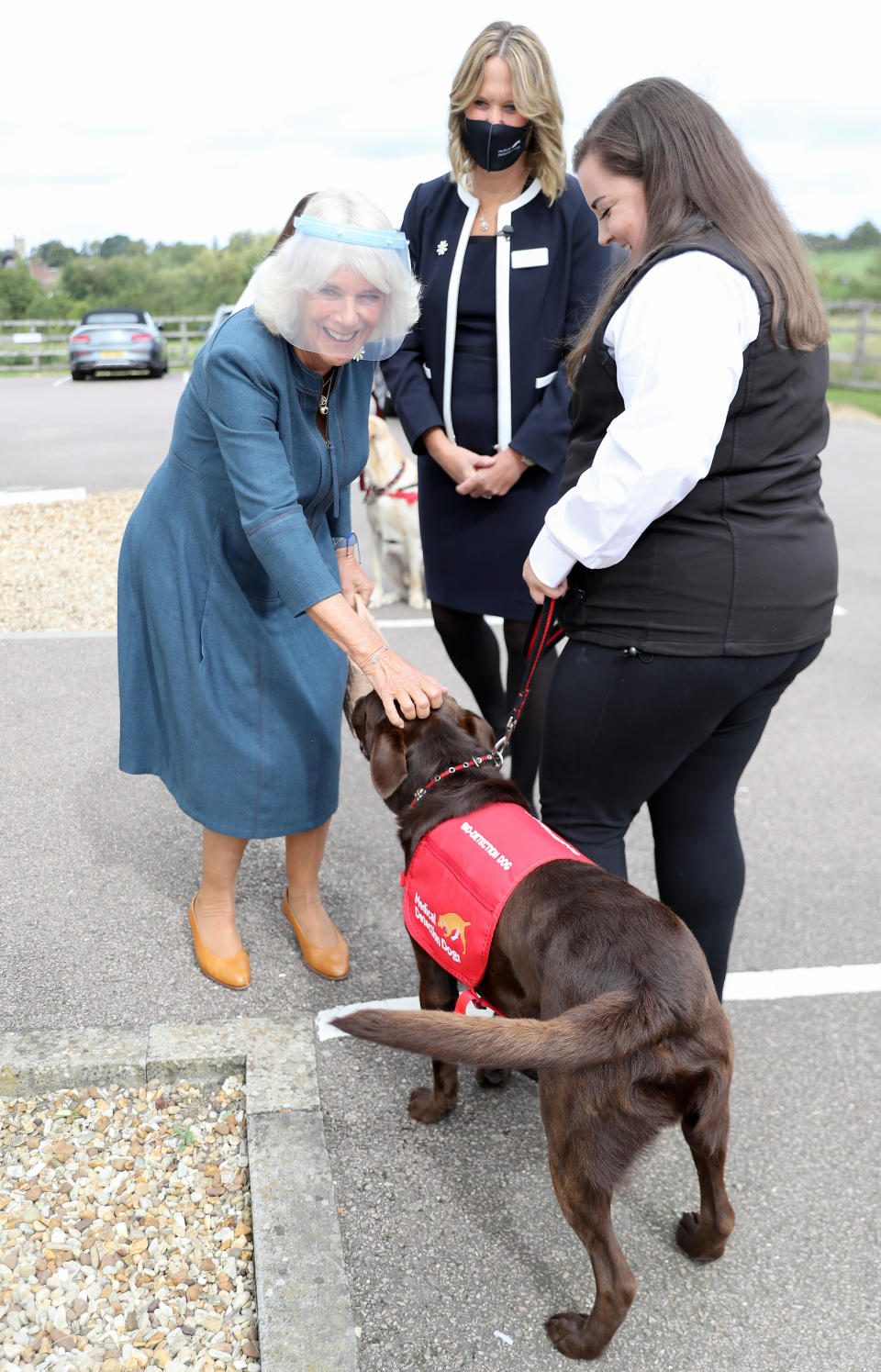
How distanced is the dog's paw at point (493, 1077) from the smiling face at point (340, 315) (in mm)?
1798

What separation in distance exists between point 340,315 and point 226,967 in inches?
71.4

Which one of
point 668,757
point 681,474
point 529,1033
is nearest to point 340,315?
point 681,474

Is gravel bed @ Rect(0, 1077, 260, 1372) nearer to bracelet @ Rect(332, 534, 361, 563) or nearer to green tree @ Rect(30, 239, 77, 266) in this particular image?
bracelet @ Rect(332, 534, 361, 563)

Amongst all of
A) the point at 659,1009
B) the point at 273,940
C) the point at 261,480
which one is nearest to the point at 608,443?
the point at 261,480

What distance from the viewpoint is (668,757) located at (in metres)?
2.25

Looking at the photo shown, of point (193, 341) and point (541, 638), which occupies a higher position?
point (193, 341)

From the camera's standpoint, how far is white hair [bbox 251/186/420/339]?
2156mm

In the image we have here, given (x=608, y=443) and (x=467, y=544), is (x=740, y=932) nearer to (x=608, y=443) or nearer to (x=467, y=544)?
(x=467, y=544)

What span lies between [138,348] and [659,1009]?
24.8 m

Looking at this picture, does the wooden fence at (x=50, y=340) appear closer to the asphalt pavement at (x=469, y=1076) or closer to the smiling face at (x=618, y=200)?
the asphalt pavement at (x=469, y=1076)

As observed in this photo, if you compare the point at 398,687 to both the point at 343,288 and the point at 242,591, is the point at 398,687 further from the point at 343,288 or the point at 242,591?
the point at 343,288

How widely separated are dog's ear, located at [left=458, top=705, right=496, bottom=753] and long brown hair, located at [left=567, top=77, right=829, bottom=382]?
103 centimetres

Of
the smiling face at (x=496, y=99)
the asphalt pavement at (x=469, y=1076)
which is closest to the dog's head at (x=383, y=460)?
the asphalt pavement at (x=469, y=1076)

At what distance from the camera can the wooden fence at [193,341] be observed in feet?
71.8
